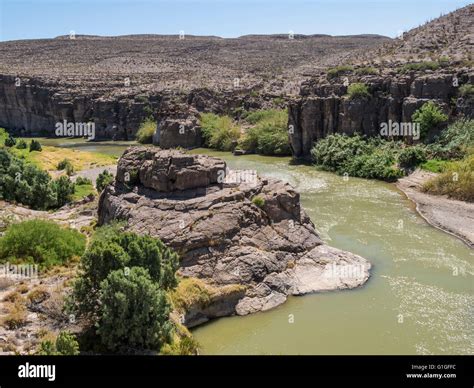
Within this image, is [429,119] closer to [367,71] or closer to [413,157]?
[413,157]

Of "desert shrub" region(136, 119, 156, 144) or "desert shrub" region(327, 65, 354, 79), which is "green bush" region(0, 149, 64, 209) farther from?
"desert shrub" region(327, 65, 354, 79)

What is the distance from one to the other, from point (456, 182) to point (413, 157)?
8.84m

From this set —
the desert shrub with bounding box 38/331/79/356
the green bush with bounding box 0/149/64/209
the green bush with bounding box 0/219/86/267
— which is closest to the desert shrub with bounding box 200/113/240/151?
the green bush with bounding box 0/149/64/209

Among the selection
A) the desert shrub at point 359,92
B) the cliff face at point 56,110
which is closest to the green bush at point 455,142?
the desert shrub at point 359,92

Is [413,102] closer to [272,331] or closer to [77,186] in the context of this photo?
[77,186]

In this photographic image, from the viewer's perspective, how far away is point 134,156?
3103cm

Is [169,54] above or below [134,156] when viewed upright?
above

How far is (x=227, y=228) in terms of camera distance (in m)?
26.5

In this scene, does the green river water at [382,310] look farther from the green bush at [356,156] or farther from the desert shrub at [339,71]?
the desert shrub at [339,71]

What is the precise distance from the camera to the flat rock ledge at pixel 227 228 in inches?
975

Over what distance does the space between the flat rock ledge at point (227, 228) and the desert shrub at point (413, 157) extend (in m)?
23.2

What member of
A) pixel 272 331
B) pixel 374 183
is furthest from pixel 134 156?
pixel 374 183

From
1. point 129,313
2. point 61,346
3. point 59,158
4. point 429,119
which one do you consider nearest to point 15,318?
point 61,346
